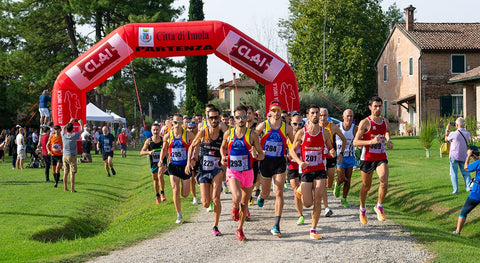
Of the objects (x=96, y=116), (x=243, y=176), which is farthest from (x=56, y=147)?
(x=96, y=116)

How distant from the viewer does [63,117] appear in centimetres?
1866

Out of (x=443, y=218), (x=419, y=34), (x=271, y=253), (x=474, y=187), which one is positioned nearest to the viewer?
(x=271, y=253)

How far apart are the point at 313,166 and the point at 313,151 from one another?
0.24 metres

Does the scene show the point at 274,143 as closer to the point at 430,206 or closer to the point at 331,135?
the point at 331,135

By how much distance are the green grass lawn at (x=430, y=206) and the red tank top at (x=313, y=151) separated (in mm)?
2019

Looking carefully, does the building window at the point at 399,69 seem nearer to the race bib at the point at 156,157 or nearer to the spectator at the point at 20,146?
the spectator at the point at 20,146

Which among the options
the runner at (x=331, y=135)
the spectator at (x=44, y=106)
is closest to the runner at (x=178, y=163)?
the runner at (x=331, y=135)

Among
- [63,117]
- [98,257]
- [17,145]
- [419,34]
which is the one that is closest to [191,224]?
[98,257]

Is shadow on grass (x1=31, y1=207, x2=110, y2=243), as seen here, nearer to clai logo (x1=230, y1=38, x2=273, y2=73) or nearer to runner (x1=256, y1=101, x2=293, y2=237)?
runner (x1=256, y1=101, x2=293, y2=237)

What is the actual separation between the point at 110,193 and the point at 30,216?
19.1ft

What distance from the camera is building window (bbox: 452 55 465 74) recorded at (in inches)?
1609

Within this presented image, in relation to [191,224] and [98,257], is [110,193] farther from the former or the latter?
[98,257]

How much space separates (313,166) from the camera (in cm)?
858

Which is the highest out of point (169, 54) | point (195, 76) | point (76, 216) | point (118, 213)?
point (195, 76)
